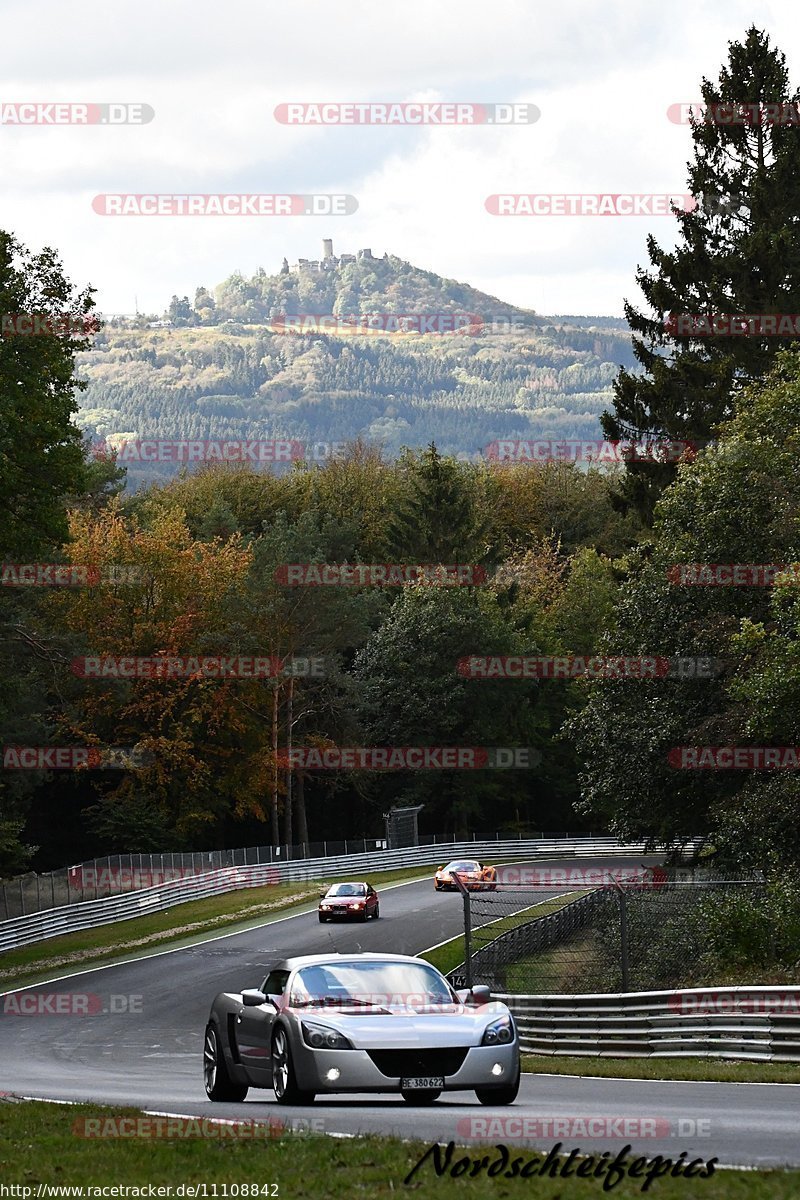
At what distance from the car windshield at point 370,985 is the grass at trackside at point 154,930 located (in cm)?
2759

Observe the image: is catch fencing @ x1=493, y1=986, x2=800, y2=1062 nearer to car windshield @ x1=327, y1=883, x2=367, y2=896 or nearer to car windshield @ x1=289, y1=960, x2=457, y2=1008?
car windshield @ x1=289, y1=960, x2=457, y2=1008

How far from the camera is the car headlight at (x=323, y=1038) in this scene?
1293cm

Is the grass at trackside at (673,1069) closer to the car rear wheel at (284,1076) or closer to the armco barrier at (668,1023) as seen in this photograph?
the armco barrier at (668,1023)

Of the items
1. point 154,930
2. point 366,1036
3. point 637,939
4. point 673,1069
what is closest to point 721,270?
point 154,930

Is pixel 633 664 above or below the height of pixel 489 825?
above

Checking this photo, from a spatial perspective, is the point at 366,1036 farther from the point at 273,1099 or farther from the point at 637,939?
the point at 637,939

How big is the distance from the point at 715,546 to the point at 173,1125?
25.3m

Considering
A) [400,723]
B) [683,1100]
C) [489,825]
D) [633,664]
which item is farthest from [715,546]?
[489,825]

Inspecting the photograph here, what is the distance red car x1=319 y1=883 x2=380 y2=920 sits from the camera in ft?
162

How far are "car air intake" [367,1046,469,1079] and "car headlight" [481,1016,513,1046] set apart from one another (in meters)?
0.38

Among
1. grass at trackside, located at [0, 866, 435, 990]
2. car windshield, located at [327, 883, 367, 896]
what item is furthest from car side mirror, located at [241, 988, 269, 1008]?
car windshield, located at [327, 883, 367, 896]

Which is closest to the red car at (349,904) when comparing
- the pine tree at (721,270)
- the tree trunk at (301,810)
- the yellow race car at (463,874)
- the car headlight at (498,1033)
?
the yellow race car at (463,874)

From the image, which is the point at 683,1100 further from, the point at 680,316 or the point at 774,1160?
the point at 680,316

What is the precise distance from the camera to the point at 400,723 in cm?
8812
